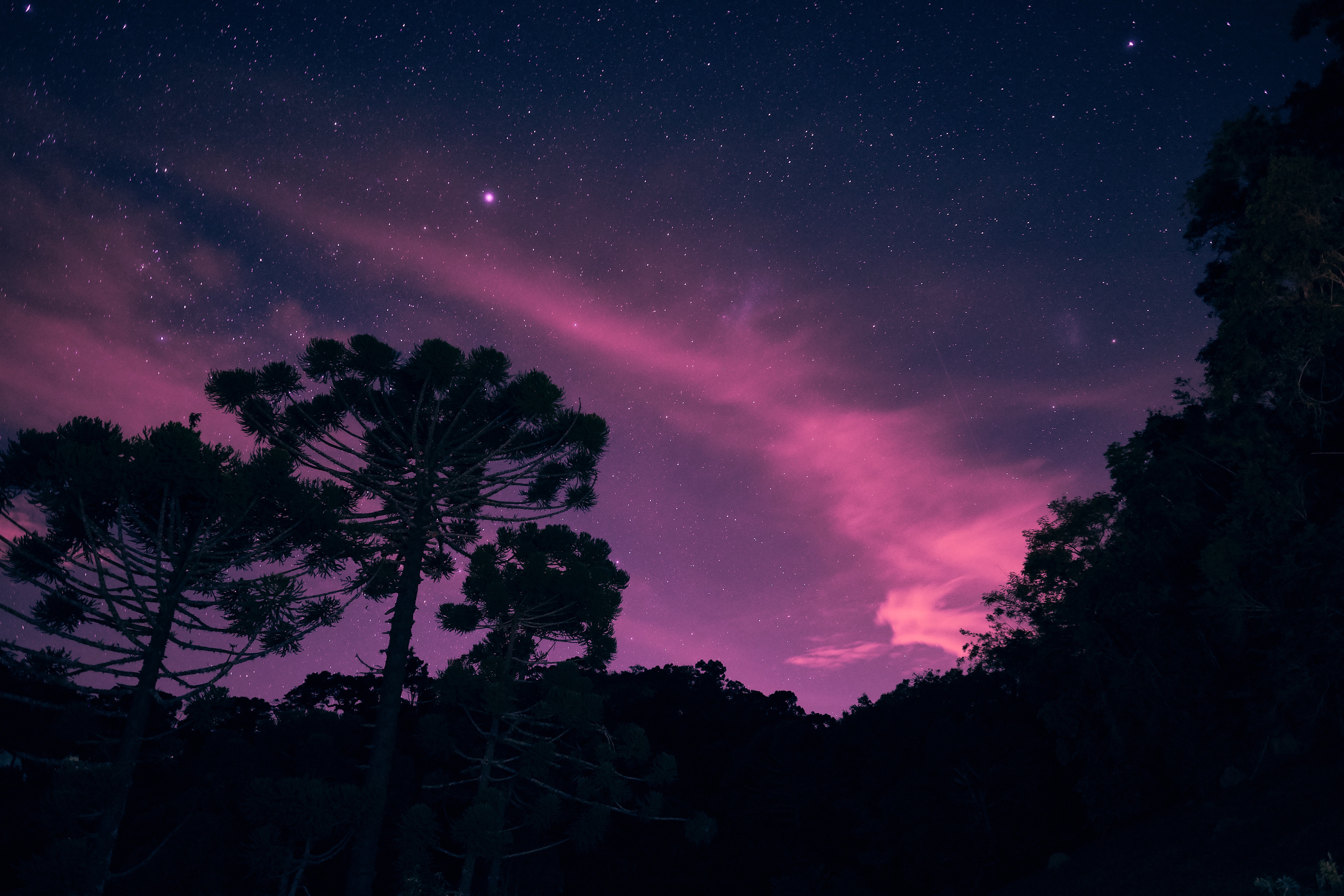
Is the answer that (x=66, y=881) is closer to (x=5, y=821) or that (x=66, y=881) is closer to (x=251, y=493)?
(x=251, y=493)

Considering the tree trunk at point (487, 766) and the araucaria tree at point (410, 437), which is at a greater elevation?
the araucaria tree at point (410, 437)

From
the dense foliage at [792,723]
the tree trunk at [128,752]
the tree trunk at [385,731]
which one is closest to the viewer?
the tree trunk at [128,752]

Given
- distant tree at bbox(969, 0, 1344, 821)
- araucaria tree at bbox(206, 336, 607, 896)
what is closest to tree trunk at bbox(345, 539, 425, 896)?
araucaria tree at bbox(206, 336, 607, 896)

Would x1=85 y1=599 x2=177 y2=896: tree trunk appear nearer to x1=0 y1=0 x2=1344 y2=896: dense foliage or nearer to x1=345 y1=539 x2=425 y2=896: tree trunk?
x1=0 y1=0 x2=1344 y2=896: dense foliage

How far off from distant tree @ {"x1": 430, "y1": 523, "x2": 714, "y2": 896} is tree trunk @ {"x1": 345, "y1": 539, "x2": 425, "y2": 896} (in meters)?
1.51

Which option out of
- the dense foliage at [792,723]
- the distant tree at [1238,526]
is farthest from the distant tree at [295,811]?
the distant tree at [1238,526]

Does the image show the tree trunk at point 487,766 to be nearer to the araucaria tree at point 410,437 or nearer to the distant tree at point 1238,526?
the araucaria tree at point 410,437

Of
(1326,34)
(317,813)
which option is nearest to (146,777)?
(317,813)

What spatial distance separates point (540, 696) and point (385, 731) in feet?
23.4

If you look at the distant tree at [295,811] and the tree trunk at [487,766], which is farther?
the tree trunk at [487,766]

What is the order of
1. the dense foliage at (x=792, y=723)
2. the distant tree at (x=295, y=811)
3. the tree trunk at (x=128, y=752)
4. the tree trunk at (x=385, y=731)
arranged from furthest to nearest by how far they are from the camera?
the dense foliage at (x=792, y=723) → the tree trunk at (x=385, y=731) → the distant tree at (x=295, y=811) → the tree trunk at (x=128, y=752)

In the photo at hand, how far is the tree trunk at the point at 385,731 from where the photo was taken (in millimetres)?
12648

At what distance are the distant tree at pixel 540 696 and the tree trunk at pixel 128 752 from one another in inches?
207

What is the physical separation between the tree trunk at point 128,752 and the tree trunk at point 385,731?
11.8 ft
